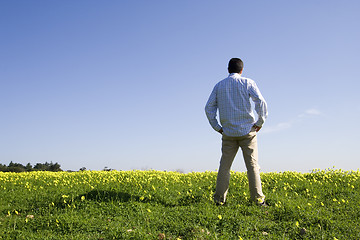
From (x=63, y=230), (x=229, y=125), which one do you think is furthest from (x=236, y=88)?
(x=63, y=230)

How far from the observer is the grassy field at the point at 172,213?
5.08 meters

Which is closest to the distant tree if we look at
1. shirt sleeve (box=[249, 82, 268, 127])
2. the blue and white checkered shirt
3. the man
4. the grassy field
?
the grassy field

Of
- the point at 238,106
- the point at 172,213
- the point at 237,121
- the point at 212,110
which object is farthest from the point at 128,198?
the point at 238,106

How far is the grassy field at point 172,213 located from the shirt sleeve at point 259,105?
176cm

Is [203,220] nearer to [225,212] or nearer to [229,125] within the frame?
[225,212]

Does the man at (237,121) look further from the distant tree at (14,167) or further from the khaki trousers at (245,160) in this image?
the distant tree at (14,167)

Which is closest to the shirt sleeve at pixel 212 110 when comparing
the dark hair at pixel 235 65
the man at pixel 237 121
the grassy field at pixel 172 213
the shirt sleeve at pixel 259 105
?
the man at pixel 237 121

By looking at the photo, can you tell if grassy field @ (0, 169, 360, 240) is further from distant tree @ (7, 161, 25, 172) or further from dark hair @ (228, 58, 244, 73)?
distant tree @ (7, 161, 25, 172)

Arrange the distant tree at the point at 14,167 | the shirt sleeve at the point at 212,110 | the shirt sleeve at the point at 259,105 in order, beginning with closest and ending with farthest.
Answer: the shirt sleeve at the point at 259,105 < the shirt sleeve at the point at 212,110 < the distant tree at the point at 14,167

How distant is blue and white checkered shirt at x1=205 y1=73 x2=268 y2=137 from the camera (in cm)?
620

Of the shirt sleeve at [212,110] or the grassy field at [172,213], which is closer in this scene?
the grassy field at [172,213]

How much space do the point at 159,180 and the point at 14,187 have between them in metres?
4.61

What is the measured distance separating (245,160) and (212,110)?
1307 mm

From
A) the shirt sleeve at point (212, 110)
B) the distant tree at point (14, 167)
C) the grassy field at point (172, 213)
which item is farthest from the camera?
the distant tree at point (14, 167)
